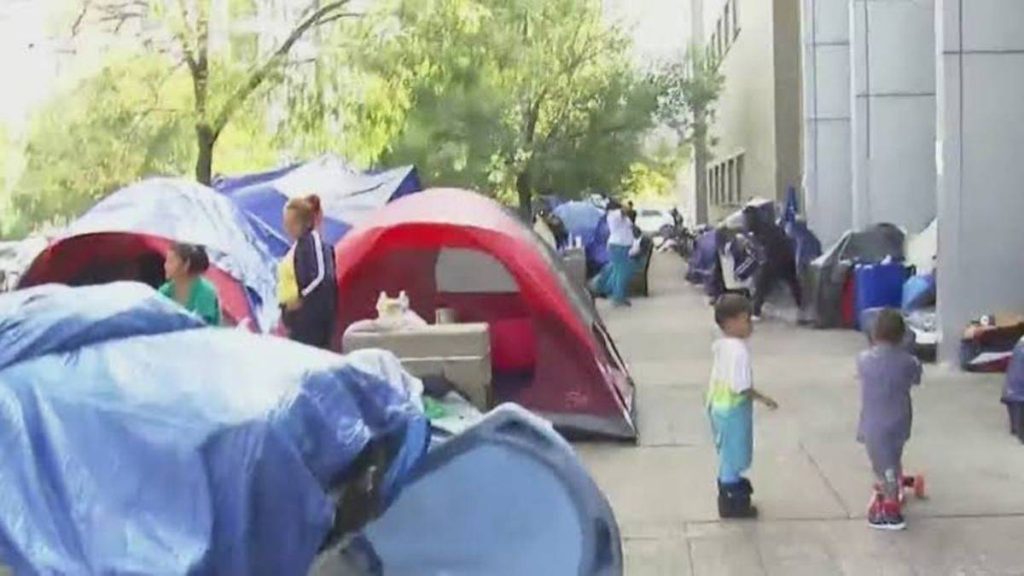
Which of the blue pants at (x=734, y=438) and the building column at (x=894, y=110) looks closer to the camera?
the blue pants at (x=734, y=438)

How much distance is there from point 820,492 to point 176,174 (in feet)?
44.3

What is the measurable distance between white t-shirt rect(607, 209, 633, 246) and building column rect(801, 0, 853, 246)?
2832 millimetres

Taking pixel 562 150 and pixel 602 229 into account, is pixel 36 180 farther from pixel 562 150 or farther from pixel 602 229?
pixel 562 150

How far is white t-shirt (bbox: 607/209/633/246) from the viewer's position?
24.5 meters

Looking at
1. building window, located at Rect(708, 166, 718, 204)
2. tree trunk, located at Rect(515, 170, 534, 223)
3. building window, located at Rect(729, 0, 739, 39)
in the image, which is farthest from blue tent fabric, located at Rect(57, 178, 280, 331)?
building window, located at Rect(708, 166, 718, 204)

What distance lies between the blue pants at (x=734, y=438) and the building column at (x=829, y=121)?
17046 mm

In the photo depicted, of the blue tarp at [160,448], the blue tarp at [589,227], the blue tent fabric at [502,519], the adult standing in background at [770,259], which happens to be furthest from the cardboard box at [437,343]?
the blue tarp at [589,227]

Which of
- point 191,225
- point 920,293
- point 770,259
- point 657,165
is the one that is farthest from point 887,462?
point 657,165

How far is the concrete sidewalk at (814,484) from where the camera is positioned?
25.6 feet

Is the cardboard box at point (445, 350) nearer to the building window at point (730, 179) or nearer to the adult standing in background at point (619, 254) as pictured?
the adult standing in background at point (619, 254)

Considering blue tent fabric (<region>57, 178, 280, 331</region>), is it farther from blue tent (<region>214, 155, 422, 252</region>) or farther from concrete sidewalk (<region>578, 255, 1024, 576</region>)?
concrete sidewalk (<region>578, 255, 1024, 576</region>)

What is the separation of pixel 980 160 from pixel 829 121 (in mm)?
11069

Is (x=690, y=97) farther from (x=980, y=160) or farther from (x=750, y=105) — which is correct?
(x=980, y=160)

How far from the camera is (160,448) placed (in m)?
4.68
